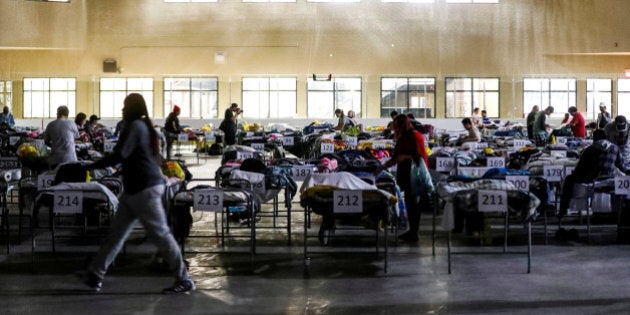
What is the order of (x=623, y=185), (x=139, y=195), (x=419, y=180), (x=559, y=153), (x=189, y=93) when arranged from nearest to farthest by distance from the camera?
(x=139, y=195) < (x=623, y=185) < (x=419, y=180) < (x=559, y=153) < (x=189, y=93)

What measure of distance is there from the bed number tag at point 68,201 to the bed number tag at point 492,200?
395cm

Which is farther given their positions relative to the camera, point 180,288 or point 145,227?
point 180,288

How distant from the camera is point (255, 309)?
8.48m

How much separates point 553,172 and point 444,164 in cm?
195

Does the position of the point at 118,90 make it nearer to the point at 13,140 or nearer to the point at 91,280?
the point at 13,140

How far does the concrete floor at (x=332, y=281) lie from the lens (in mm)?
8563

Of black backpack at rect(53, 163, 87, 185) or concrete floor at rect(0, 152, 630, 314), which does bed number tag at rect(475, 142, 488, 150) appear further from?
black backpack at rect(53, 163, 87, 185)

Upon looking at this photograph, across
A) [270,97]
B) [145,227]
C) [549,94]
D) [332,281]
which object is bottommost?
[332,281]

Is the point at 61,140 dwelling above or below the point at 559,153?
above

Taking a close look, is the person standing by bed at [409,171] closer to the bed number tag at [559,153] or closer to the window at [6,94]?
the bed number tag at [559,153]

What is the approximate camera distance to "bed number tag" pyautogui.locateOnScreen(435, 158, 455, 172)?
14.7m

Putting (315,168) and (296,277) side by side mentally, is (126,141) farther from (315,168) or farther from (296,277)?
(315,168)

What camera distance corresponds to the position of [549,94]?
130 ft

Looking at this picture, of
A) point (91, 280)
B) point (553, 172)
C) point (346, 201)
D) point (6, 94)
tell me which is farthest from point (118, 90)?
point (91, 280)
